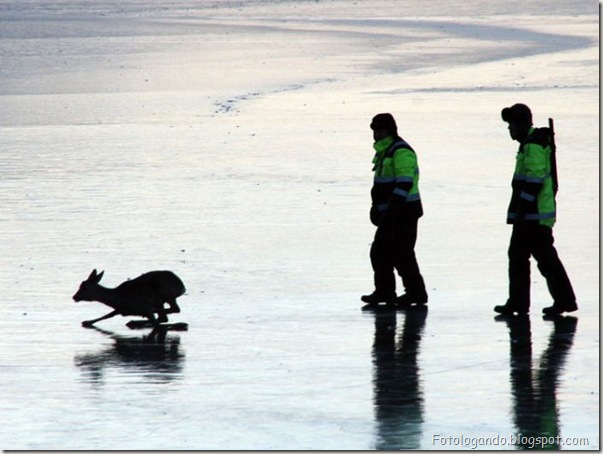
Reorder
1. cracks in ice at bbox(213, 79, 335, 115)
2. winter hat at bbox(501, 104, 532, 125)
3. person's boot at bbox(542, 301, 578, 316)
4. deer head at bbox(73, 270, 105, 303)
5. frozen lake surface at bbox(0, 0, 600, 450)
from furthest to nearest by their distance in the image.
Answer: cracks in ice at bbox(213, 79, 335, 115) → deer head at bbox(73, 270, 105, 303) → person's boot at bbox(542, 301, 578, 316) → winter hat at bbox(501, 104, 532, 125) → frozen lake surface at bbox(0, 0, 600, 450)

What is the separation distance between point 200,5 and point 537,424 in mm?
62767

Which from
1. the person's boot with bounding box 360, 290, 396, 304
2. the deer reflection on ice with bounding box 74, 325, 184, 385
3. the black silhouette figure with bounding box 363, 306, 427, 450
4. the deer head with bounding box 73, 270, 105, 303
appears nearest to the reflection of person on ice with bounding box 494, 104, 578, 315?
the black silhouette figure with bounding box 363, 306, 427, 450

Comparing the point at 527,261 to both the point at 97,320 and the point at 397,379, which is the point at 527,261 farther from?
the point at 97,320

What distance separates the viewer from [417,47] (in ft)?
137

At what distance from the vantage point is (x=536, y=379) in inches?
370

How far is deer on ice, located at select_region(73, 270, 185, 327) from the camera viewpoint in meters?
11.3

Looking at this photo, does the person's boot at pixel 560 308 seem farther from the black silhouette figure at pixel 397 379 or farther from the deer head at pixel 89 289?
the deer head at pixel 89 289

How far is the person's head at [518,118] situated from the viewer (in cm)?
1110

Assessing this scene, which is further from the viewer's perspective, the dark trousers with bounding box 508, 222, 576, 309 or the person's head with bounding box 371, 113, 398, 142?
the person's head with bounding box 371, 113, 398, 142

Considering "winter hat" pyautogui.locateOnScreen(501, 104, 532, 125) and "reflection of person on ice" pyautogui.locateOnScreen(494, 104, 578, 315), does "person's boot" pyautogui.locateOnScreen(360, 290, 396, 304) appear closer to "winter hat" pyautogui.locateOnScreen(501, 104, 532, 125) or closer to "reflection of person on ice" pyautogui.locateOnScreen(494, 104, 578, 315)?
"reflection of person on ice" pyautogui.locateOnScreen(494, 104, 578, 315)

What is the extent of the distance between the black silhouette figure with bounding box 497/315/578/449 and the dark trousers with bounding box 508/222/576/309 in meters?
0.16

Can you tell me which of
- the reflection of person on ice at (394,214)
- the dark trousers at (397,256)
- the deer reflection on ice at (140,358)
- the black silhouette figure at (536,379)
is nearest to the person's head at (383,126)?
the reflection of person on ice at (394,214)

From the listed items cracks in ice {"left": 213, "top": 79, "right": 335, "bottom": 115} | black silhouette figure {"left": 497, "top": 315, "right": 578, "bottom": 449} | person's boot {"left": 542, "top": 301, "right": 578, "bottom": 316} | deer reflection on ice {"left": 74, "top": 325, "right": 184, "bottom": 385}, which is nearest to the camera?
black silhouette figure {"left": 497, "top": 315, "right": 578, "bottom": 449}

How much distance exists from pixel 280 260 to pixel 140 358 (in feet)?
11.6
